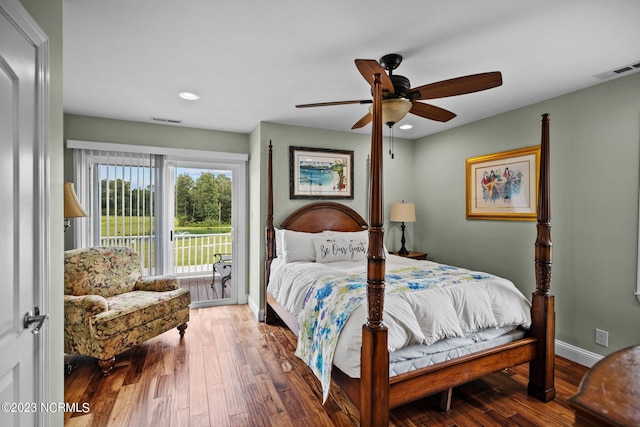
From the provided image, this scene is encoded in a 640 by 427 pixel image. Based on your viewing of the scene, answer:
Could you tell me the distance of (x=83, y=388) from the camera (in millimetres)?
2365

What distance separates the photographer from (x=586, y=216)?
110 inches

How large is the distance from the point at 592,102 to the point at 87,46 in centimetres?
403

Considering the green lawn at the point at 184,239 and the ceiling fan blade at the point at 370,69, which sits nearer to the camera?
the ceiling fan blade at the point at 370,69

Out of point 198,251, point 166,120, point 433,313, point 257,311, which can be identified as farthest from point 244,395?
point 166,120

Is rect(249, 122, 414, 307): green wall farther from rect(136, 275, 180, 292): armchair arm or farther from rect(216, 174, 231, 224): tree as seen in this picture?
rect(136, 275, 180, 292): armchair arm

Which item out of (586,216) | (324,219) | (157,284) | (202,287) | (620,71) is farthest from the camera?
(202,287)

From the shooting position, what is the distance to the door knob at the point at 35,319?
125 centimetres

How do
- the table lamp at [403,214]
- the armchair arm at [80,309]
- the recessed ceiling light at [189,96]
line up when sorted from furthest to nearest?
1. the table lamp at [403,214]
2. the recessed ceiling light at [189,96]
3. the armchair arm at [80,309]

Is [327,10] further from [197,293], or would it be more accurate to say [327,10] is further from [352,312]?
[197,293]

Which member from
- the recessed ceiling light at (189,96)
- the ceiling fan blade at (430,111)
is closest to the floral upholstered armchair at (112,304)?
the recessed ceiling light at (189,96)

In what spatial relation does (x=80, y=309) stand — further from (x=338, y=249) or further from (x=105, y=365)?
(x=338, y=249)

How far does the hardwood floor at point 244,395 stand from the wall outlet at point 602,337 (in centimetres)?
27

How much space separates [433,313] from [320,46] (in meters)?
1.93

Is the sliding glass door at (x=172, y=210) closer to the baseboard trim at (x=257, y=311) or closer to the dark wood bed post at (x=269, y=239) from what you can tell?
the baseboard trim at (x=257, y=311)
